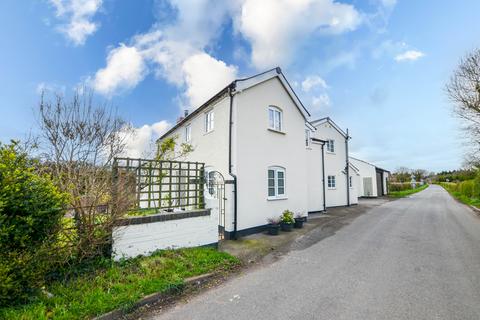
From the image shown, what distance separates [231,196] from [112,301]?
5513mm

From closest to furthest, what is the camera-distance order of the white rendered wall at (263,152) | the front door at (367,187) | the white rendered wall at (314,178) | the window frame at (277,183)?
the white rendered wall at (263,152), the window frame at (277,183), the white rendered wall at (314,178), the front door at (367,187)

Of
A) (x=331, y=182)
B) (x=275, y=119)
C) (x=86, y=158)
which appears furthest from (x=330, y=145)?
(x=86, y=158)

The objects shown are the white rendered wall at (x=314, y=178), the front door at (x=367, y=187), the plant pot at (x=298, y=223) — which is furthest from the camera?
the front door at (x=367, y=187)

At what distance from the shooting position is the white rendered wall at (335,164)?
18047 mm

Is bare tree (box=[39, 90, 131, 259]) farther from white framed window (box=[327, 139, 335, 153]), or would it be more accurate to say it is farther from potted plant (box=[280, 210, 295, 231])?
white framed window (box=[327, 139, 335, 153])

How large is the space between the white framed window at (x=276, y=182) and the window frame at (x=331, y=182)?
8.38 metres

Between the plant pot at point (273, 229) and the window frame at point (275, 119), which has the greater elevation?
the window frame at point (275, 119)

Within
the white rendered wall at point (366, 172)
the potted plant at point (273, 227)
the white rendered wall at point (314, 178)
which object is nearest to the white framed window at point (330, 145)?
the white rendered wall at point (314, 178)

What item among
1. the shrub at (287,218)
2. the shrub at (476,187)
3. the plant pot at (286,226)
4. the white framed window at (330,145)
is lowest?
the plant pot at (286,226)

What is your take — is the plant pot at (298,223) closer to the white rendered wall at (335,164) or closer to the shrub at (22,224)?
the white rendered wall at (335,164)

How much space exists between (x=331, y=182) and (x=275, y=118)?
31.9 feet

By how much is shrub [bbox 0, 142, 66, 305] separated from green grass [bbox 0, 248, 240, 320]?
36cm

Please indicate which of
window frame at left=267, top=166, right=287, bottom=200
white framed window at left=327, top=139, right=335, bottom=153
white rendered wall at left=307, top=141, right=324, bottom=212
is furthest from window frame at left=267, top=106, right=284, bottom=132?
white framed window at left=327, top=139, right=335, bottom=153

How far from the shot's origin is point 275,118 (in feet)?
37.3
